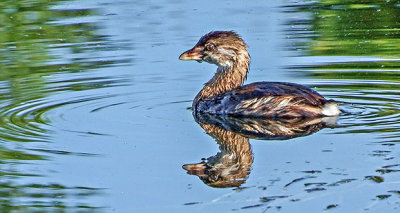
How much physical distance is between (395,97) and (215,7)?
20.7 feet

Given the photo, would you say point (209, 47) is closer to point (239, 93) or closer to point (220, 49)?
point (220, 49)

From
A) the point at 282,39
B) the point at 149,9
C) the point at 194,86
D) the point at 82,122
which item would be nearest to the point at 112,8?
the point at 149,9

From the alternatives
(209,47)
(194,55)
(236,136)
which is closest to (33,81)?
(194,55)

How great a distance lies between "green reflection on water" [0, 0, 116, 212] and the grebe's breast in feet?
6.47

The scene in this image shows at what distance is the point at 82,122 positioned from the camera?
31.7 feet

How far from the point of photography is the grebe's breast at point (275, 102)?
9.62m

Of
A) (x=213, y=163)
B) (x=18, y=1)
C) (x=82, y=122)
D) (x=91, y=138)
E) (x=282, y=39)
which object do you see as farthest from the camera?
(x=18, y=1)

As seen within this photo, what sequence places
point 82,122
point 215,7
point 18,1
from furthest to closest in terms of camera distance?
point 18,1 → point 215,7 → point 82,122

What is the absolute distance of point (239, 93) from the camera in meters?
10.2

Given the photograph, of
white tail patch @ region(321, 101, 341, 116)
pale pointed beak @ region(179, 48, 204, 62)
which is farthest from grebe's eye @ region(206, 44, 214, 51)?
white tail patch @ region(321, 101, 341, 116)

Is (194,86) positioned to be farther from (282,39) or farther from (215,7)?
(215,7)

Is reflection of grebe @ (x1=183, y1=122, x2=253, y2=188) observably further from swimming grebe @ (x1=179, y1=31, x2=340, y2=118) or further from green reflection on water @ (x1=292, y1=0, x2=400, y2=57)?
green reflection on water @ (x1=292, y1=0, x2=400, y2=57)

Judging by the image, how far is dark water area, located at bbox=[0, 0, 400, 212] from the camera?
693cm

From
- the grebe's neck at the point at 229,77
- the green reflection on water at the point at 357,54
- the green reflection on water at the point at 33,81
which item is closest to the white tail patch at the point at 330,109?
the green reflection on water at the point at 357,54
